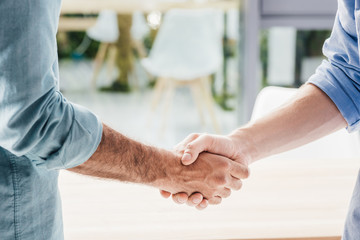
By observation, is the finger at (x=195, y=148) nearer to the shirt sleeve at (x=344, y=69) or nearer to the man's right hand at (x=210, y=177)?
the man's right hand at (x=210, y=177)

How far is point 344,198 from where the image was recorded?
1336 millimetres

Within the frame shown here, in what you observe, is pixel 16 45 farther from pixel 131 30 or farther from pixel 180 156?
pixel 131 30

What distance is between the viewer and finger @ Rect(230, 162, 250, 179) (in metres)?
1.33

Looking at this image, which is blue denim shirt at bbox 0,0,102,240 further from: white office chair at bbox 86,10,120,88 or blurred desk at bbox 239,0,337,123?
white office chair at bbox 86,10,120,88

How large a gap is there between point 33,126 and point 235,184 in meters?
0.69

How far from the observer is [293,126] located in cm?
129

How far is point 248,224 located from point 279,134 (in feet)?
0.94

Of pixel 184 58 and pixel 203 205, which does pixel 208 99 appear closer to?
pixel 184 58

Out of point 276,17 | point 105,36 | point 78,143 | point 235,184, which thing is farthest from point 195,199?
point 105,36

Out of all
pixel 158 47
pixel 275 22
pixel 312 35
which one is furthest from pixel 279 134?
pixel 158 47

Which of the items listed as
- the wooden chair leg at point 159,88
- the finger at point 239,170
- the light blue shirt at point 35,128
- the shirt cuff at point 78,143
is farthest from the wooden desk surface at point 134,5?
the shirt cuff at point 78,143

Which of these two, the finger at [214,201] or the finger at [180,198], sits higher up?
the finger at [180,198]

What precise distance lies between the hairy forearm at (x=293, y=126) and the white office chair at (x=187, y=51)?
206cm

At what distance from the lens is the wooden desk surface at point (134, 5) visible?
330 centimetres
